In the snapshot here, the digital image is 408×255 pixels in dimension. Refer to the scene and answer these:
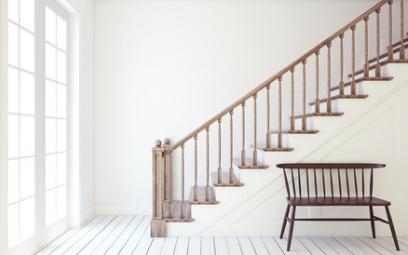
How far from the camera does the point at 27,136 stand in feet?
11.4

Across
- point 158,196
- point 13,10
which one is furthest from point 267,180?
point 13,10

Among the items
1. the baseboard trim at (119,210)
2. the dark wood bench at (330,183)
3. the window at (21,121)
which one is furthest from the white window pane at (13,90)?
the dark wood bench at (330,183)

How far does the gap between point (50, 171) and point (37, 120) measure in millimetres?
669

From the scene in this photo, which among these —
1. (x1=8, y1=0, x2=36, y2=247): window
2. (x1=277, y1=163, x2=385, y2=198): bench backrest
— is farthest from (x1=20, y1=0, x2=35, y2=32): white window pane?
(x1=277, y1=163, x2=385, y2=198): bench backrest

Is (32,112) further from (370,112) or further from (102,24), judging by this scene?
(370,112)

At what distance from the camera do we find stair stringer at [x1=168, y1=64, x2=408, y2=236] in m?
4.16

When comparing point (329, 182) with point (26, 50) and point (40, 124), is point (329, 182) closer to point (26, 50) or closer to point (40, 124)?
point (40, 124)

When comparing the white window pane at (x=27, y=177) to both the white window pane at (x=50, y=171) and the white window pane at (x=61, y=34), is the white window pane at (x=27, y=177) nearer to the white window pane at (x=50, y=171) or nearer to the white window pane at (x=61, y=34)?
the white window pane at (x=50, y=171)

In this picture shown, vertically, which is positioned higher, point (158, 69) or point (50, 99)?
point (158, 69)

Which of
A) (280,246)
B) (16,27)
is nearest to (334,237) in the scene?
(280,246)

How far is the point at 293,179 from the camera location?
398cm

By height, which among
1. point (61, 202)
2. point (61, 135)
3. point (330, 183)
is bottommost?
point (61, 202)

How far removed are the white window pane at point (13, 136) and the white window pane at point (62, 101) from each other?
968 mm

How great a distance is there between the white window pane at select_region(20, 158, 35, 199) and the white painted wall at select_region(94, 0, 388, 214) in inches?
69.8
